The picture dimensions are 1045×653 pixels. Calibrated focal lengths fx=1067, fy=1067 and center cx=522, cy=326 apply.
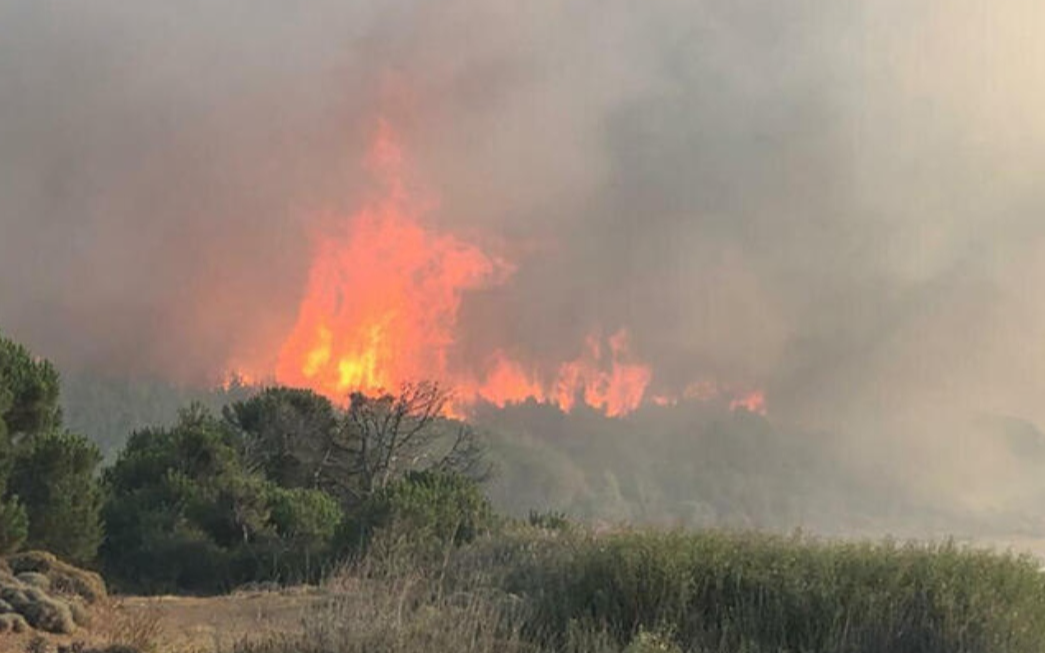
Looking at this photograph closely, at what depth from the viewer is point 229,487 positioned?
31.6 m

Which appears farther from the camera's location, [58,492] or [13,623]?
[58,492]

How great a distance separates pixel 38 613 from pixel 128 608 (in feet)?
11.0

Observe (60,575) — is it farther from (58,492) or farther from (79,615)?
(58,492)

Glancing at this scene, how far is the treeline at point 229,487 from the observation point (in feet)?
74.7

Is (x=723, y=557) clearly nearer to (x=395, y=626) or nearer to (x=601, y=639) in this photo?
(x=601, y=639)

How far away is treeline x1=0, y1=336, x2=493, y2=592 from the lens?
2278 centimetres

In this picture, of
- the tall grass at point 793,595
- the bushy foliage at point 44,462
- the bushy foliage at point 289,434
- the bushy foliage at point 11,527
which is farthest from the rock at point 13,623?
the bushy foliage at point 289,434

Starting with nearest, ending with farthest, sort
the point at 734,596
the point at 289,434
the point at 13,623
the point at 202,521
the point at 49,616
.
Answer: the point at 13,623
the point at 49,616
the point at 734,596
the point at 202,521
the point at 289,434

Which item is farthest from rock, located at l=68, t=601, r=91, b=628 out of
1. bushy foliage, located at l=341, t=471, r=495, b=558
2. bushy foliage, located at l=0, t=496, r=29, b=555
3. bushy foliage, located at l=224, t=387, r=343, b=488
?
bushy foliage, located at l=224, t=387, r=343, b=488

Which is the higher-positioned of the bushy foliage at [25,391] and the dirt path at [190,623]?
the bushy foliage at [25,391]

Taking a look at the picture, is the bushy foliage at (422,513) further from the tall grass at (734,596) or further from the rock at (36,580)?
the rock at (36,580)

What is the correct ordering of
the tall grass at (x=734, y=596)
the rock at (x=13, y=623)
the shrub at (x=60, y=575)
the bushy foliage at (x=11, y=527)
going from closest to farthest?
the rock at (x=13, y=623) < the tall grass at (x=734, y=596) < the shrub at (x=60, y=575) < the bushy foliage at (x=11, y=527)

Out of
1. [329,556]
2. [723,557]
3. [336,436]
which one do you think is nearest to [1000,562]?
[723,557]

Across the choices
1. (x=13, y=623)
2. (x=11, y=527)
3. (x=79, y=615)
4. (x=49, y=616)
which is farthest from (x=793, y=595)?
(x=11, y=527)
